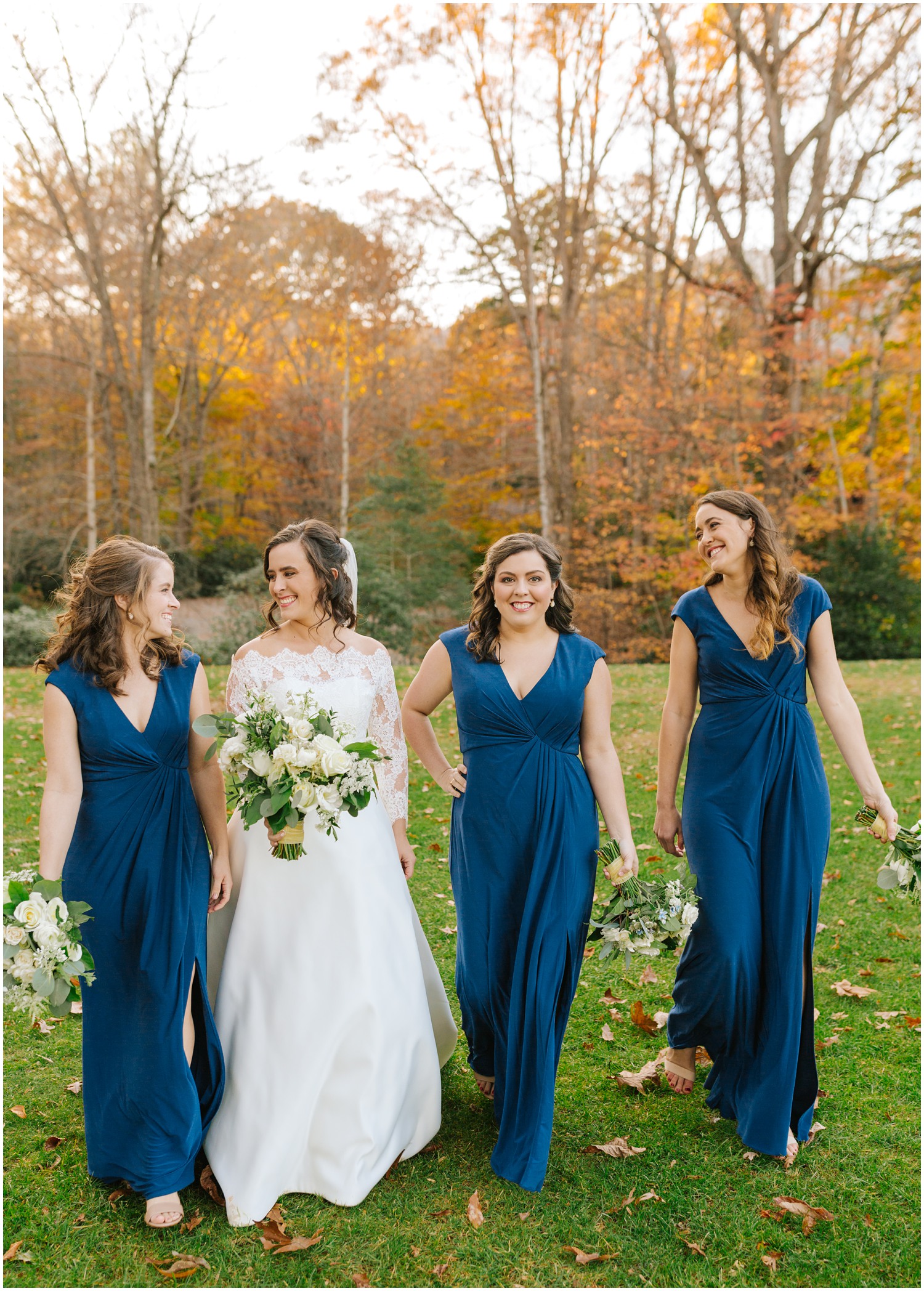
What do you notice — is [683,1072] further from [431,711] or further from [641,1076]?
[431,711]

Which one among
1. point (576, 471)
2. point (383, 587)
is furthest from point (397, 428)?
point (383, 587)

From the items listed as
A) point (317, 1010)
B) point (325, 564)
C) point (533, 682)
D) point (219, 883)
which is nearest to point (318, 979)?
point (317, 1010)

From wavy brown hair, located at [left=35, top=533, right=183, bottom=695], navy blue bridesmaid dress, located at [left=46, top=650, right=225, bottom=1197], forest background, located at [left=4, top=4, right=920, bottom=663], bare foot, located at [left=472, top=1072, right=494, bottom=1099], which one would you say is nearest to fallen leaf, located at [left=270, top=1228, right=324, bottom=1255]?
navy blue bridesmaid dress, located at [left=46, top=650, right=225, bottom=1197]

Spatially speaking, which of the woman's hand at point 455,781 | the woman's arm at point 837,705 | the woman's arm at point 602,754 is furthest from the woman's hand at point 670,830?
the woman's hand at point 455,781

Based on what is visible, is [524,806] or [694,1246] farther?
[524,806]

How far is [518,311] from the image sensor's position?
22703 mm

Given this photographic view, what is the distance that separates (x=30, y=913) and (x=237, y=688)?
1233 mm

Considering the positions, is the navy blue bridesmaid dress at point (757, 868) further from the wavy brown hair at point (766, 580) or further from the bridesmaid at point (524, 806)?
the bridesmaid at point (524, 806)

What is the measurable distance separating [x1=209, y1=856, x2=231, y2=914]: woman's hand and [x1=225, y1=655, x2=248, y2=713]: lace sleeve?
59cm

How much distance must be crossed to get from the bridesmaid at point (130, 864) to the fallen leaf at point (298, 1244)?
1.38 ft

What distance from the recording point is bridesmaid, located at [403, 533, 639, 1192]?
144 inches

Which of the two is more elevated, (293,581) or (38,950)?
(293,581)

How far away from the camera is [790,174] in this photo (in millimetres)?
18875

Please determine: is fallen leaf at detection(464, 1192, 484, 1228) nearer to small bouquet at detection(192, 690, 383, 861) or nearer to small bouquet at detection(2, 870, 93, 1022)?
small bouquet at detection(192, 690, 383, 861)
